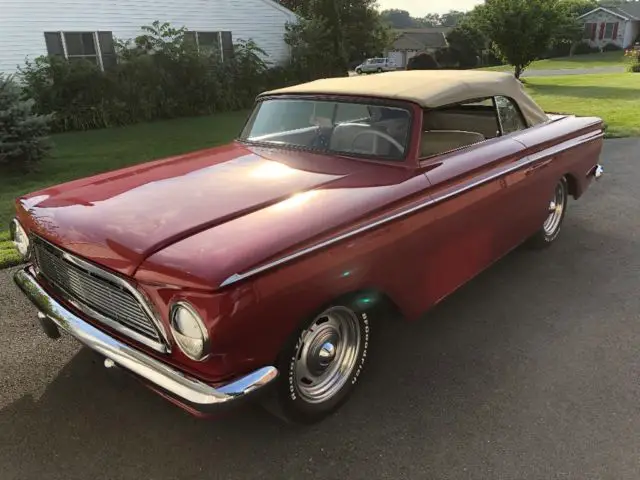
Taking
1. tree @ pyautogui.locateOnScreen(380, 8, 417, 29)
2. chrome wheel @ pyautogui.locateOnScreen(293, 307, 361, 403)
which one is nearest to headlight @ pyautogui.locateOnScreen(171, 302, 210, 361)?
chrome wheel @ pyautogui.locateOnScreen(293, 307, 361, 403)

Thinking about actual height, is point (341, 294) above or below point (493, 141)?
below

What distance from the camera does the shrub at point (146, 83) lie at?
13.0 metres

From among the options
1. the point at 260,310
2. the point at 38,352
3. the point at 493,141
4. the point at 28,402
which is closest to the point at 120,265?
the point at 260,310

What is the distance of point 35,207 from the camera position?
109 inches

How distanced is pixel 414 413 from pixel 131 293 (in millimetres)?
1450

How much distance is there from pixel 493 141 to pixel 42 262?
286 cm

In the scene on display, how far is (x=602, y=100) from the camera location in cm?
1490

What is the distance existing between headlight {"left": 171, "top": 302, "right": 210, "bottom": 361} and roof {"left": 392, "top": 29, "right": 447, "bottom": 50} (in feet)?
209

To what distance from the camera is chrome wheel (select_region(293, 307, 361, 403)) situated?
249 centimetres

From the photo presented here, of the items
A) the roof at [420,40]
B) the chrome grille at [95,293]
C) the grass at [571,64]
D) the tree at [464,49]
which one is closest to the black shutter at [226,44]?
the chrome grille at [95,293]

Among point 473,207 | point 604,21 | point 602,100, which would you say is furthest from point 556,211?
point 604,21

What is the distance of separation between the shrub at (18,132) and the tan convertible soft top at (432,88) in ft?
18.5

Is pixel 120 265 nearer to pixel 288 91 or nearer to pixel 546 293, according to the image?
pixel 288 91

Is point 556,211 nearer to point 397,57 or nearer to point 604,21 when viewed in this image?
point 397,57
